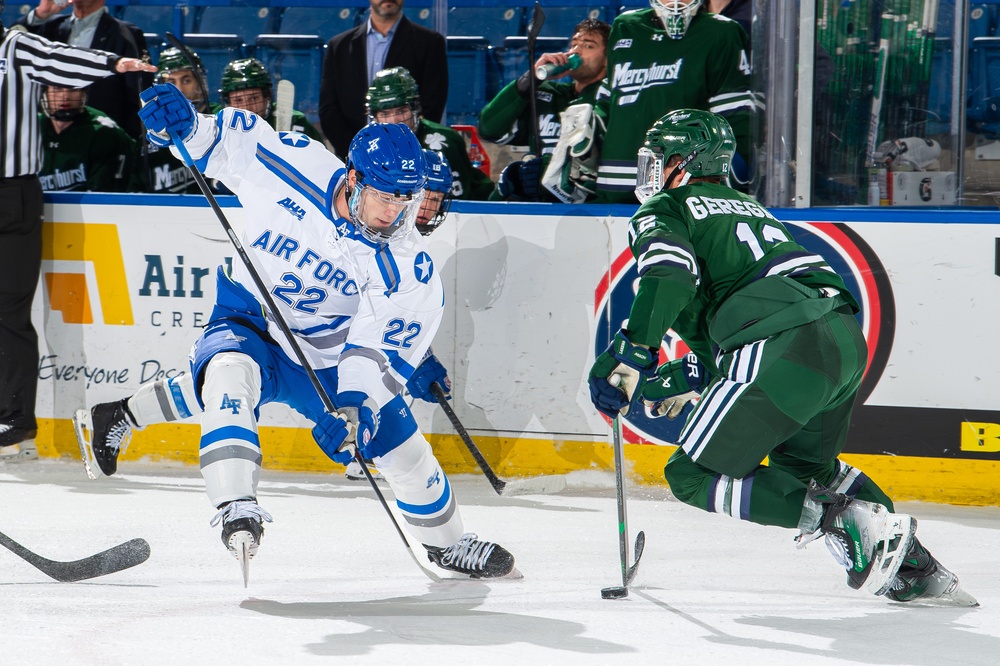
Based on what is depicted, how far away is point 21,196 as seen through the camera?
4.52 meters

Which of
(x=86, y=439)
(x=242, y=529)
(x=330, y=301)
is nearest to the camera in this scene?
(x=242, y=529)

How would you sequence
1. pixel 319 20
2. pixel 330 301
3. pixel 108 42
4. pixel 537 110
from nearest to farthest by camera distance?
pixel 330 301, pixel 537 110, pixel 108 42, pixel 319 20

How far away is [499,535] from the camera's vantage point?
3.71 m

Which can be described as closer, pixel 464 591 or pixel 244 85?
pixel 464 591

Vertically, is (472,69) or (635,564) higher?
(472,69)

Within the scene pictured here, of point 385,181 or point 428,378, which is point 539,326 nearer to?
point 428,378

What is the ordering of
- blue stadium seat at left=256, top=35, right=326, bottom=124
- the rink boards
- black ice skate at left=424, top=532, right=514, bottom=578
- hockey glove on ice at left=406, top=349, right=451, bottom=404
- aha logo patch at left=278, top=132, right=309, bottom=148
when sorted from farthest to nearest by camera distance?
1. blue stadium seat at left=256, top=35, right=326, bottom=124
2. hockey glove on ice at left=406, top=349, right=451, bottom=404
3. the rink boards
4. aha logo patch at left=278, top=132, right=309, bottom=148
5. black ice skate at left=424, top=532, right=514, bottom=578

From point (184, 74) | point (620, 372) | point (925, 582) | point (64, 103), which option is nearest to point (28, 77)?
point (64, 103)

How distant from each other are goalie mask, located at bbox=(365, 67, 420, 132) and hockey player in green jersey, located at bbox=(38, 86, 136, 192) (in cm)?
117

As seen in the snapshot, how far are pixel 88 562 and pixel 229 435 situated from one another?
597 millimetres

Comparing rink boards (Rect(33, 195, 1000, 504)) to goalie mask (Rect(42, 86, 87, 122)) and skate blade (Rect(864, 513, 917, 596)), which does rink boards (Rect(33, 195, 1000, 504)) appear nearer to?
goalie mask (Rect(42, 86, 87, 122))

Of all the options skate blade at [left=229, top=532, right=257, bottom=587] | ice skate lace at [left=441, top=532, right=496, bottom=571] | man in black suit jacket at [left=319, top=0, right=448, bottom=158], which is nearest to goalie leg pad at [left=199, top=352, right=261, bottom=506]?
skate blade at [left=229, top=532, right=257, bottom=587]

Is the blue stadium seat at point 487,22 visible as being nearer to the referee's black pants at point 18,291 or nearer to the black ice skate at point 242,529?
the referee's black pants at point 18,291

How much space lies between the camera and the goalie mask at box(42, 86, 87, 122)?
4820mm
